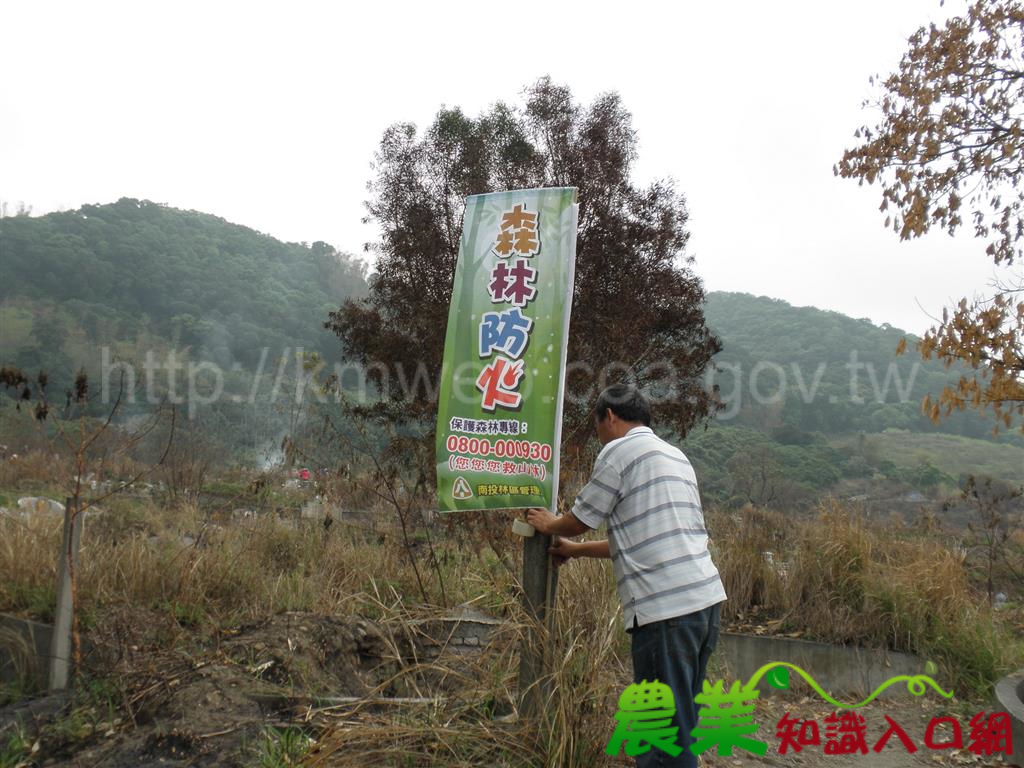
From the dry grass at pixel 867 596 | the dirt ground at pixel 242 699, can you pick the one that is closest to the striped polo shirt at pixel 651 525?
the dirt ground at pixel 242 699

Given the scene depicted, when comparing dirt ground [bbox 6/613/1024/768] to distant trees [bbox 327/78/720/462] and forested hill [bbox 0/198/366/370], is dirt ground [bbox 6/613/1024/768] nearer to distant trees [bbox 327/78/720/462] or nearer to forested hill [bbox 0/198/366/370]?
distant trees [bbox 327/78/720/462]

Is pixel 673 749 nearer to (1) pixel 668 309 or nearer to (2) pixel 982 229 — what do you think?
(2) pixel 982 229

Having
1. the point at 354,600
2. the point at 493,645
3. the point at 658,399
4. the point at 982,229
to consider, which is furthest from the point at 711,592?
the point at 658,399

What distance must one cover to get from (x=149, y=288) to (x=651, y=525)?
34858mm

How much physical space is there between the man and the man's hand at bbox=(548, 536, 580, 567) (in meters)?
0.16

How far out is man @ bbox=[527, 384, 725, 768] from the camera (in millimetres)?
3051

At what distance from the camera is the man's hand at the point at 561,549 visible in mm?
3469

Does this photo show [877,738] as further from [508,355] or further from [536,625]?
[508,355]

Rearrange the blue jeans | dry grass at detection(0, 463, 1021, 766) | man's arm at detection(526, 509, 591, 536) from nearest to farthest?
the blue jeans → man's arm at detection(526, 509, 591, 536) → dry grass at detection(0, 463, 1021, 766)

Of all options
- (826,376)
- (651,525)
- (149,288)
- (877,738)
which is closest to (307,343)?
(149,288)

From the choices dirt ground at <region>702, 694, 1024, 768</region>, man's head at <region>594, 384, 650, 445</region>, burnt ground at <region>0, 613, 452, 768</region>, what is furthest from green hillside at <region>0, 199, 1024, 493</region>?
man's head at <region>594, 384, 650, 445</region>

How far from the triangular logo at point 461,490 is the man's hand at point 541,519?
0.29m

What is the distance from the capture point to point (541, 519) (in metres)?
3.46

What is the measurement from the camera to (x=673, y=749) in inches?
118
